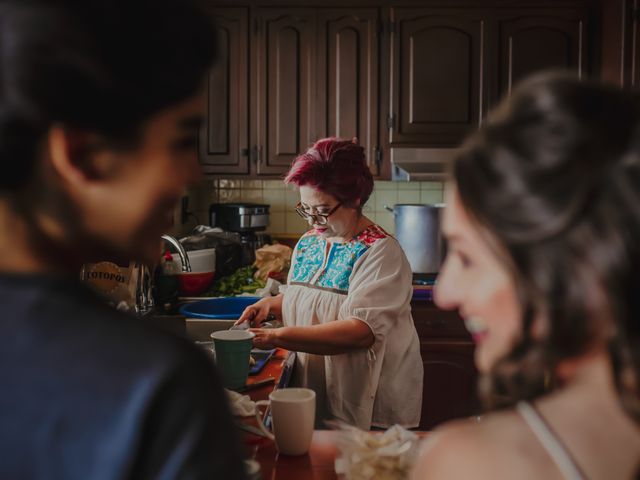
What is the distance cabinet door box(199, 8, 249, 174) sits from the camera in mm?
3822

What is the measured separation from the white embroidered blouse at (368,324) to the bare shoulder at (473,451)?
155 cm

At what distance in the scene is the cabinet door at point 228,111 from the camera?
3822mm

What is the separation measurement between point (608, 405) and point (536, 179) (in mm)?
213

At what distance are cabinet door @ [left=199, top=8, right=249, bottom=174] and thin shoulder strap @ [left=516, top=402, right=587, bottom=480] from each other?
337cm

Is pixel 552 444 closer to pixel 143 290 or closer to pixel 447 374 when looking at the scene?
pixel 143 290

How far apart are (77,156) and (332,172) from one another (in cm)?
179

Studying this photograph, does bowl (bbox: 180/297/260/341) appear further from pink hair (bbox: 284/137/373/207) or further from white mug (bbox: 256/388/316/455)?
white mug (bbox: 256/388/316/455)

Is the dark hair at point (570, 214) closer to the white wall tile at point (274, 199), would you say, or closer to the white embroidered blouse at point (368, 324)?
the white embroidered blouse at point (368, 324)

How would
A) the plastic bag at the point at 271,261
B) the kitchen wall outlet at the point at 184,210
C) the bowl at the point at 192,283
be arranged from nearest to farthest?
the bowl at the point at 192,283 → the plastic bag at the point at 271,261 → the kitchen wall outlet at the point at 184,210

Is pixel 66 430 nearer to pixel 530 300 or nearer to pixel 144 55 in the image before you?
pixel 144 55

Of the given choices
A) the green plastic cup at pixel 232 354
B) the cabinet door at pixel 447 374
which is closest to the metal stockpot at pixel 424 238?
the cabinet door at pixel 447 374

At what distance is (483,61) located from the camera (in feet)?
12.4

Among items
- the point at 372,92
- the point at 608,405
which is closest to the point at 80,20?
the point at 608,405

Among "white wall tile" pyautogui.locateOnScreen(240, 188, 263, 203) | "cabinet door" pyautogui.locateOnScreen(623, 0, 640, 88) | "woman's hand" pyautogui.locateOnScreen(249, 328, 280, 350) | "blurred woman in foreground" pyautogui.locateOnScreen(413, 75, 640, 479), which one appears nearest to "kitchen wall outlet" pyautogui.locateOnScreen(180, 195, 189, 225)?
"white wall tile" pyautogui.locateOnScreen(240, 188, 263, 203)
